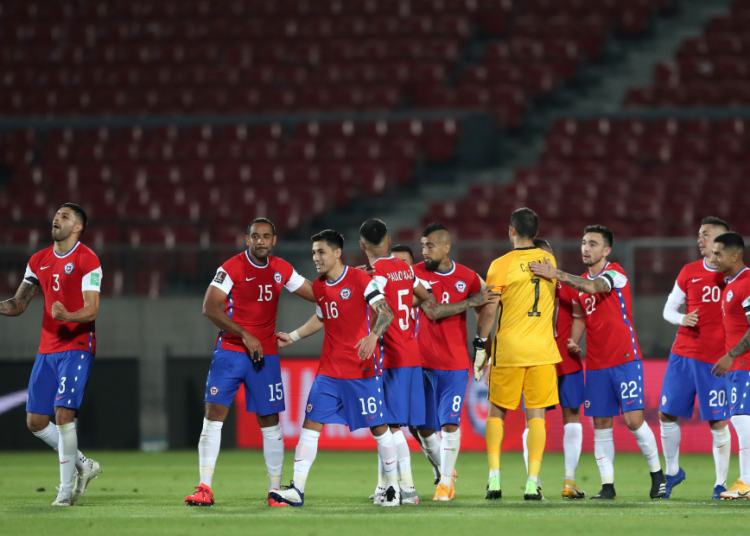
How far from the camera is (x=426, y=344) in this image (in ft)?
30.3

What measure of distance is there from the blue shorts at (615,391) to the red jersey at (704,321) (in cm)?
50

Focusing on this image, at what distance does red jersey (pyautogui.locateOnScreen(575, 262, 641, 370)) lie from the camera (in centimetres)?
910

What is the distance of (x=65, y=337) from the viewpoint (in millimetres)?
8539

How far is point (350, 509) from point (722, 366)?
3357 millimetres

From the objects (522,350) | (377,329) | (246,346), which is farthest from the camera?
(522,350)

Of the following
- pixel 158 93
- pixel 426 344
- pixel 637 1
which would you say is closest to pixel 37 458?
pixel 426 344

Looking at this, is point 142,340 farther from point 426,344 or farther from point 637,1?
point 637,1

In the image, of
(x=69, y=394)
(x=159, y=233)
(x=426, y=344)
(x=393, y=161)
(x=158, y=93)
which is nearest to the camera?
(x=69, y=394)

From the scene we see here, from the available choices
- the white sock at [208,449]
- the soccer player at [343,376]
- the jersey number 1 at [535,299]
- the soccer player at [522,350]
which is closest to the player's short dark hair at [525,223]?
the soccer player at [522,350]

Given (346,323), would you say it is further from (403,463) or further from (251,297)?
(403,463)

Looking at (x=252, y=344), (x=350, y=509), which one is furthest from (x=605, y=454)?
(x=252, y=344)

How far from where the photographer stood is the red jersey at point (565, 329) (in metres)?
9.36

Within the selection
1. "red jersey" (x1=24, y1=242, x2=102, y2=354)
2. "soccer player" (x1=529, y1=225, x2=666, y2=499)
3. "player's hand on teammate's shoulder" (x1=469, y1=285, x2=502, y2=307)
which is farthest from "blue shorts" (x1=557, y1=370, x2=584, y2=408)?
"red jersey" (x1=24, y1=242, x2=102, y2=354)

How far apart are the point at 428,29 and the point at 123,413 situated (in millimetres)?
12077
